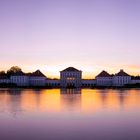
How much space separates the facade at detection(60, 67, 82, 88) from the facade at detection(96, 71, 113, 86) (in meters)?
7.58

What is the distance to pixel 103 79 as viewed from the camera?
100625mm

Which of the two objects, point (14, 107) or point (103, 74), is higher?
point (103, 74)

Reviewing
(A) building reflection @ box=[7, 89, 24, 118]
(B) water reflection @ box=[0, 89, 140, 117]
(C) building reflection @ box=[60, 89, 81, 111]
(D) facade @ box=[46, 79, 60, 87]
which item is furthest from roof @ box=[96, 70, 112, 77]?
(A) building reflection @ box=[7, 89, 24, 118]

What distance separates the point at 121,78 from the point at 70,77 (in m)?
17.8

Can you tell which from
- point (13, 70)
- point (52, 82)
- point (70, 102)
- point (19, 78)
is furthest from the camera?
point (13, 70)

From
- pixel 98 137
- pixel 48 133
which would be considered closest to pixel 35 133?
pixel 48 133

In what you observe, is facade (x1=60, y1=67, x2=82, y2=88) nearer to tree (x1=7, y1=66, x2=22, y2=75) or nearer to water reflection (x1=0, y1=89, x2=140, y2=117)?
tree (x1=7, y1=66, x2=22, y2=75)

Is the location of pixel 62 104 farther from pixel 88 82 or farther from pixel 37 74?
pixel 88 82

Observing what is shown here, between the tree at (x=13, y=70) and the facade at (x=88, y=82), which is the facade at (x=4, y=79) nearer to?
the tree at (x=13, y=70)

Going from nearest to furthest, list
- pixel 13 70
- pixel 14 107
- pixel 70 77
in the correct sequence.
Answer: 1. pixel 14 107
2. pixel 70 77
3. pixel 13 70

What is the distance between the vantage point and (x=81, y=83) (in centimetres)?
9850

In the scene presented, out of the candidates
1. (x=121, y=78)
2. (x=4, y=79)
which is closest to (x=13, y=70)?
(x=4, y=79)

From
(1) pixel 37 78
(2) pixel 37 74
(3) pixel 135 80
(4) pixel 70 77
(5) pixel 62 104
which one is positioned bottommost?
(5) pixel 62 104

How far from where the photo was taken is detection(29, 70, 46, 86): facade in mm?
97281
